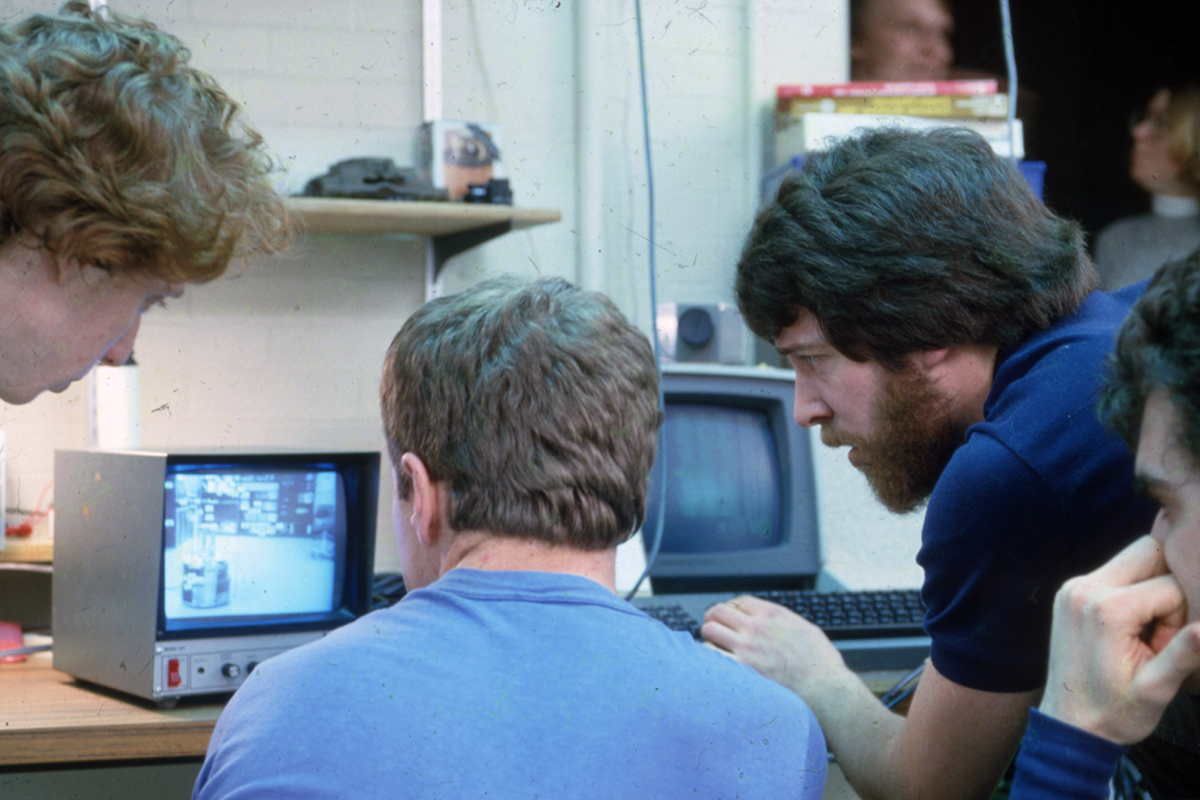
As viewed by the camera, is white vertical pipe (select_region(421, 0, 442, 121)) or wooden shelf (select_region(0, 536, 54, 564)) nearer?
wooden shelf (select_region(0, 536, 54, 564))

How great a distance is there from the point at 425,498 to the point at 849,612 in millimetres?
830

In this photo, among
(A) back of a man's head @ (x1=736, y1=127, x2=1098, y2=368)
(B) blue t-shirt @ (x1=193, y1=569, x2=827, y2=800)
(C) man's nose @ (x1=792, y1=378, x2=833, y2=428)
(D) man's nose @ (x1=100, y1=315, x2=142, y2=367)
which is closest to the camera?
(B) blue t-shirt @ (x1=193, y1=569, x2=827, y2=800)

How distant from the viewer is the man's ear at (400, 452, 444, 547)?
93 cm

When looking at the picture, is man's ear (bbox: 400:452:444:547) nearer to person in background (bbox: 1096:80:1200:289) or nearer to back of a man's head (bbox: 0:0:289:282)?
back of a man's head (bbox: 0:0:289:282)

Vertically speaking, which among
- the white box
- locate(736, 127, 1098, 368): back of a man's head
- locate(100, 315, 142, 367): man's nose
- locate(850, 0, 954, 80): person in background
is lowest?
locate(100, 315, 142, 367): man's nose

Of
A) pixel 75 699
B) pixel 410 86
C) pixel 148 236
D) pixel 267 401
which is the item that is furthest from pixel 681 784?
pixel 410 86

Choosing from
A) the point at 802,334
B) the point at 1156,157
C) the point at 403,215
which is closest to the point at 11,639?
the point at 403,215

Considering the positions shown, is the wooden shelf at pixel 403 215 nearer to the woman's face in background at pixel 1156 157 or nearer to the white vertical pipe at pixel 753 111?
the white vertical pipe at pixel 753 111

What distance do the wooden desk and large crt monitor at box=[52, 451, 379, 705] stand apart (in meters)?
0.03

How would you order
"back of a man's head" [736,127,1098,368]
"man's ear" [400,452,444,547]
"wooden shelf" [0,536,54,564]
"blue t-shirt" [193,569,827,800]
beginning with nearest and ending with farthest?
"blue t-shirt" [193,569,827,800], "man's ear" [400,452,444,547], "back of a man's head" [736,127,1098,368], "wooden shelf" [0,536,54,564]

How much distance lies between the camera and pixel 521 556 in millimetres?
888

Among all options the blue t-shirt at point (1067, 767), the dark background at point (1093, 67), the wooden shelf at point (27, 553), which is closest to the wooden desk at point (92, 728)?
the wooden shelf at point (27, 553)

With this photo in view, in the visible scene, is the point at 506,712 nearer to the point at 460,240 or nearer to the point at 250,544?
the point at 250,544

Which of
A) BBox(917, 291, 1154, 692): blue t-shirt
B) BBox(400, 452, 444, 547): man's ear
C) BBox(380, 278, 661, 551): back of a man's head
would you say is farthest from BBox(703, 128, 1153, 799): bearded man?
BBox(400, 452, 444, 547): man's ear
